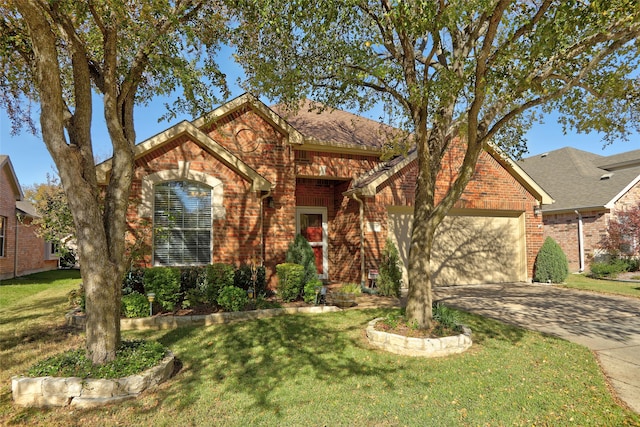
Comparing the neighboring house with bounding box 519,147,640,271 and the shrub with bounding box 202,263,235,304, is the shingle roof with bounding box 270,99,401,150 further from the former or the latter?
the neighboring house with bounding box 519,147,640,271

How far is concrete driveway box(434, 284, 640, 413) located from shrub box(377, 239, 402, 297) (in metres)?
1.17

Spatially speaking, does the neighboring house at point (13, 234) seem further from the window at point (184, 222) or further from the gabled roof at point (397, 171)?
the gabled roof at point (397, 171)

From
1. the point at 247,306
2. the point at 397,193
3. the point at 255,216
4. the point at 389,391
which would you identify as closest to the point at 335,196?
the point at 397,193

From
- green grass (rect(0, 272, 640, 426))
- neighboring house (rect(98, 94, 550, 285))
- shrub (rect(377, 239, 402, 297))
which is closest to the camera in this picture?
green grass (rect(0, 272, 640, 426))

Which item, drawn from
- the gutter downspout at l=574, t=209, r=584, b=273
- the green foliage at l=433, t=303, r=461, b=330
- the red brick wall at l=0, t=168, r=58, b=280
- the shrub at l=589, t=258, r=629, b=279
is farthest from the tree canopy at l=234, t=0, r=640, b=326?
the red brick wall at l=0, t=168, r=58, b=280

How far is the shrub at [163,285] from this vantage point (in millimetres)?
7879

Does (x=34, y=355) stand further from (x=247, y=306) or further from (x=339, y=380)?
(x=339, y=380)

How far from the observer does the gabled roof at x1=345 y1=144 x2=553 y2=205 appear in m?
11.4

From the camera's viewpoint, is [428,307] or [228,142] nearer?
[428,307]

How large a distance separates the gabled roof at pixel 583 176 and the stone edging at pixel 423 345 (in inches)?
624

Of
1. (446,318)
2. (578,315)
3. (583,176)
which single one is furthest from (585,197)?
(446,318)

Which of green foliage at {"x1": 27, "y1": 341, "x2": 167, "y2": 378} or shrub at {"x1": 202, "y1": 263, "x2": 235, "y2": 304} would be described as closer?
green foliage at {"x1": 27, "y1": 341, "x2": 167, "y2": 378}

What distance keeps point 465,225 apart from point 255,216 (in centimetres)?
766

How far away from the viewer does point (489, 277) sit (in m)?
13.5
